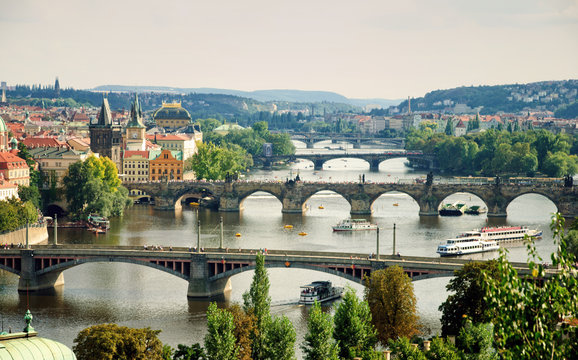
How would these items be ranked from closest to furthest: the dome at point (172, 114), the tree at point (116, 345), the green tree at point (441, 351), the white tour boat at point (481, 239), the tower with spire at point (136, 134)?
1. the green tree at point (441, 351)
2. the tree at point (116, 345)
3. the white tour boat at point (481, 239)
4. the tower with spire at point (136, 134)
5. the dome at point (172, 114)

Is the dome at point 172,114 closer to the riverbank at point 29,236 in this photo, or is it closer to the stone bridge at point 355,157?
the stone bridge at point 355,157

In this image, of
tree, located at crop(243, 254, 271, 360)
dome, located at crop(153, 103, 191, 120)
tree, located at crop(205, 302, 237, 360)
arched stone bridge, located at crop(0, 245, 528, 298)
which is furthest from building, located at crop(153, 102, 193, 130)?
tree, located at crop(205, 302, 237, 360)

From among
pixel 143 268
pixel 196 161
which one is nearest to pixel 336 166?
pixel 196 161

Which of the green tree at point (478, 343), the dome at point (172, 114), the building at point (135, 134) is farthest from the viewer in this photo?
the dome at point (172, 114)

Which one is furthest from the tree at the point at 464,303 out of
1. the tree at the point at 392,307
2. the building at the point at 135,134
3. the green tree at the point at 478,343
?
the building at the point at 135,134

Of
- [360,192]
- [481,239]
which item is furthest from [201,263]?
[360,192]

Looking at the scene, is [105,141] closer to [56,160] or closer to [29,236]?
[56,160]

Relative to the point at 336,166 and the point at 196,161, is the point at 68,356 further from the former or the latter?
the point at 336,166
